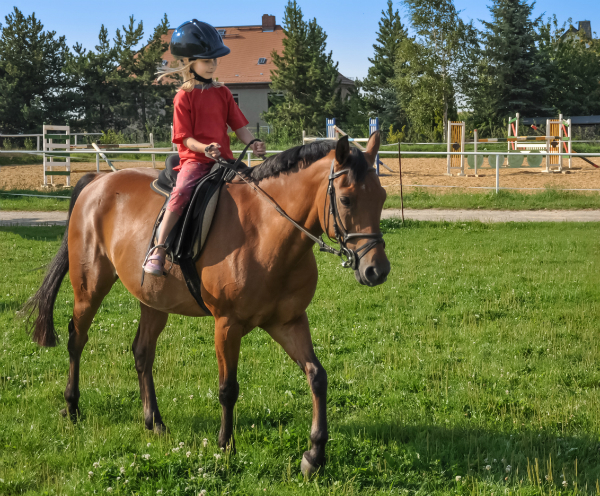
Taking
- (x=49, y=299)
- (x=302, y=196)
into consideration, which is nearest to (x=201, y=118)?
(x=302, y=196)

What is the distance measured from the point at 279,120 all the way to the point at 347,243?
153 ft


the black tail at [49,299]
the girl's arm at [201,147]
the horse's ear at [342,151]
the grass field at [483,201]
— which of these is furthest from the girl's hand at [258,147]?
the grass field at [483,201]

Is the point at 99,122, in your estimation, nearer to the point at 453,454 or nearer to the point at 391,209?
the point at 391,209

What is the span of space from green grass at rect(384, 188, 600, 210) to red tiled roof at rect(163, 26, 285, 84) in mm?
39126

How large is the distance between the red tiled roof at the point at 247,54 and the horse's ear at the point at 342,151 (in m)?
53.4

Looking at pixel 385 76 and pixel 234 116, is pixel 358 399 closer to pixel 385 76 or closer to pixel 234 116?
pixel 234 116

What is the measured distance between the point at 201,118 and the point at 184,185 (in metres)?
0.49

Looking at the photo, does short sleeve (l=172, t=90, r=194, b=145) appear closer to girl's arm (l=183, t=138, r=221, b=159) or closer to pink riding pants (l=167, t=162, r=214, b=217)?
girl's arm (l=183, t=138, r=221, b=159)

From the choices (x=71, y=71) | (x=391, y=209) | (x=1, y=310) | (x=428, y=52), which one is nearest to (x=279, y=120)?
(x=428, y=52)

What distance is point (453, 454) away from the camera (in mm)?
4094

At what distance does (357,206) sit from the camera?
3.46m

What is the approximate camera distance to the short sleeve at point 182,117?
13.7 ft

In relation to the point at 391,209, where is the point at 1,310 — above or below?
below

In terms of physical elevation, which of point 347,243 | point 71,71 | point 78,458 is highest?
point 71,71
